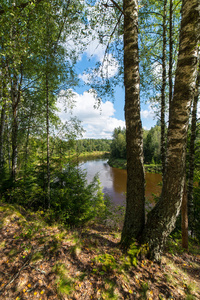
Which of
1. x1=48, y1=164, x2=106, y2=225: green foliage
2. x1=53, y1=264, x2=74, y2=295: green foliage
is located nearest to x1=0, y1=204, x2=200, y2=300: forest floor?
x1=53, y1=264, x2=74, y2=295: green foliage

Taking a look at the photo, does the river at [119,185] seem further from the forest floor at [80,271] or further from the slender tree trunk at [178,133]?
the slender tree trunk at [178,133]

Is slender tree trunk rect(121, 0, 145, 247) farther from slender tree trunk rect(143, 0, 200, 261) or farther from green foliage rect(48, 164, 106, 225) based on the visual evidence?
green foliage rect(48, 164, 106, 225)

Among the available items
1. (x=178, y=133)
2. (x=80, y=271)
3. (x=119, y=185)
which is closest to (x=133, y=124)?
(x=178, y=133)

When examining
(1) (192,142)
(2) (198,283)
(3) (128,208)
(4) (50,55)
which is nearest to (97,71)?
(4) (50,55)

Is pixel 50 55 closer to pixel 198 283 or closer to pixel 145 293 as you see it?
pixel 145 293

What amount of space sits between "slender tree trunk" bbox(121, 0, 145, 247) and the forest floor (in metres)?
0.50

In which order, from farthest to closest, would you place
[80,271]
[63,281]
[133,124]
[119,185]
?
[119,185]
[133,124]
[80,271]
[63,281]

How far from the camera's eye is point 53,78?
4.62 meters

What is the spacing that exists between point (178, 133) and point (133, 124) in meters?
0.75

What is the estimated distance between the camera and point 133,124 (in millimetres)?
2338

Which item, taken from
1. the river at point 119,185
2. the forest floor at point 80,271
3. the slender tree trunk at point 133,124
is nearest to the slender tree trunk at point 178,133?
the slender tree trunk at point 133,124

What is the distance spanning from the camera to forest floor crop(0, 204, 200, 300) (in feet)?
5.26

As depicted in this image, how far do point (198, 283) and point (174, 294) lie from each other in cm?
70

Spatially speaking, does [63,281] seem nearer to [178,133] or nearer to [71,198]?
[178,133]
